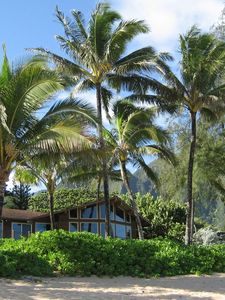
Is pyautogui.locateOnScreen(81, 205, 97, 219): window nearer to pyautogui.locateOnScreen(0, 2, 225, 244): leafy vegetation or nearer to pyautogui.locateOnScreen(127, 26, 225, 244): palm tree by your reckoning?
pyautogui.locateOnScreen(0, 2, 225, 244): leafy vegetation

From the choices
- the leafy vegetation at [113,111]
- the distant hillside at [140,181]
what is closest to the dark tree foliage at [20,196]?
the distant hillside at [140,181]

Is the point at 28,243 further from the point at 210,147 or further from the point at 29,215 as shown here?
the point at 29,215

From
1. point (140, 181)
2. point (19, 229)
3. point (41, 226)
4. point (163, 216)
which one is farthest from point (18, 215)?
point (140, 181)

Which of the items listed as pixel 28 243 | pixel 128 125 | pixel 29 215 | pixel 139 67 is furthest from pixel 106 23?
pixel 29 215

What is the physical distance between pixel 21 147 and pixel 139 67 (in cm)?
798

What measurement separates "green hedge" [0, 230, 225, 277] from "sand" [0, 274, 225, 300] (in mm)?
499

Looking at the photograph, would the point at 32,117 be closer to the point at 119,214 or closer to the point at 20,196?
the point at 119,214

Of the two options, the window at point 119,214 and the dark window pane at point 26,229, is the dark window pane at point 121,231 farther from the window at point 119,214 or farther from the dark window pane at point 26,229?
the dark window pane at point 26,229

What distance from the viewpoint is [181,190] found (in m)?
29.3

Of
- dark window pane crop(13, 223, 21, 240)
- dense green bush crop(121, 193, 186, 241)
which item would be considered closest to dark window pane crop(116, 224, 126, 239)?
dense green bush crop(121, 193, 186, 241)

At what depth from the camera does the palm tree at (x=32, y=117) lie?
14117 millimetres

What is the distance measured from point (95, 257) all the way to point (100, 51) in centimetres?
862

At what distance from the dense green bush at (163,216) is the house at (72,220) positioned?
3.70m

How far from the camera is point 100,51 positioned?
20047mm
